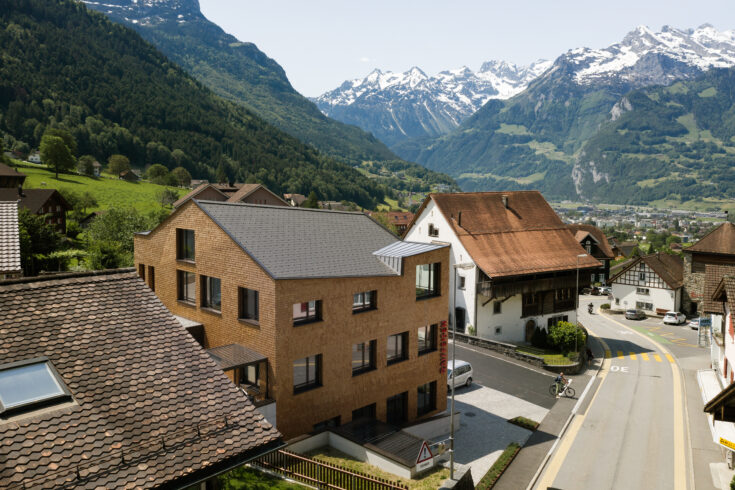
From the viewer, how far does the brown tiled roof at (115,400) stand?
9.74 meters

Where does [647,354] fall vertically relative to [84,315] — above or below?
below

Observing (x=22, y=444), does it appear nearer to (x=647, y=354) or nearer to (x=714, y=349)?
(x=714, y=349)

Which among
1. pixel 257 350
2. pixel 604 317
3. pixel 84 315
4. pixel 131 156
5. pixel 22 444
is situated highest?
pixel 131 156

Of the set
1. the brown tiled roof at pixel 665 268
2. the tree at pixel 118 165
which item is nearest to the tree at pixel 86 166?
the tree at pixel 118 165

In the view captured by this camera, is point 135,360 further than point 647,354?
No

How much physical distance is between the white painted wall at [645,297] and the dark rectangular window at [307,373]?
216 feet

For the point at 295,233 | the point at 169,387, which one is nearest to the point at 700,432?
the point at 295,233

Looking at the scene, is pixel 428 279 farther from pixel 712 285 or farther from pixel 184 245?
pixel 712 285

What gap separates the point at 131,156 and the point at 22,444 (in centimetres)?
20676

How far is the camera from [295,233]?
29.2 meters

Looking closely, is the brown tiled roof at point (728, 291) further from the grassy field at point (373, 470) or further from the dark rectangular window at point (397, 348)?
the dark rectangular window at point (397, 348)

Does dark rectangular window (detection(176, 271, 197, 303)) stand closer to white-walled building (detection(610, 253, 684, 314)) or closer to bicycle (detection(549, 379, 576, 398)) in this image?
bicycle (detection(549, 379, 576, 398))

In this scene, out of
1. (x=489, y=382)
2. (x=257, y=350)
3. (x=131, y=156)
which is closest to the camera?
(x=257, y=350)

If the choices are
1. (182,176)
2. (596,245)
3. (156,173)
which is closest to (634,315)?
(596,245)
